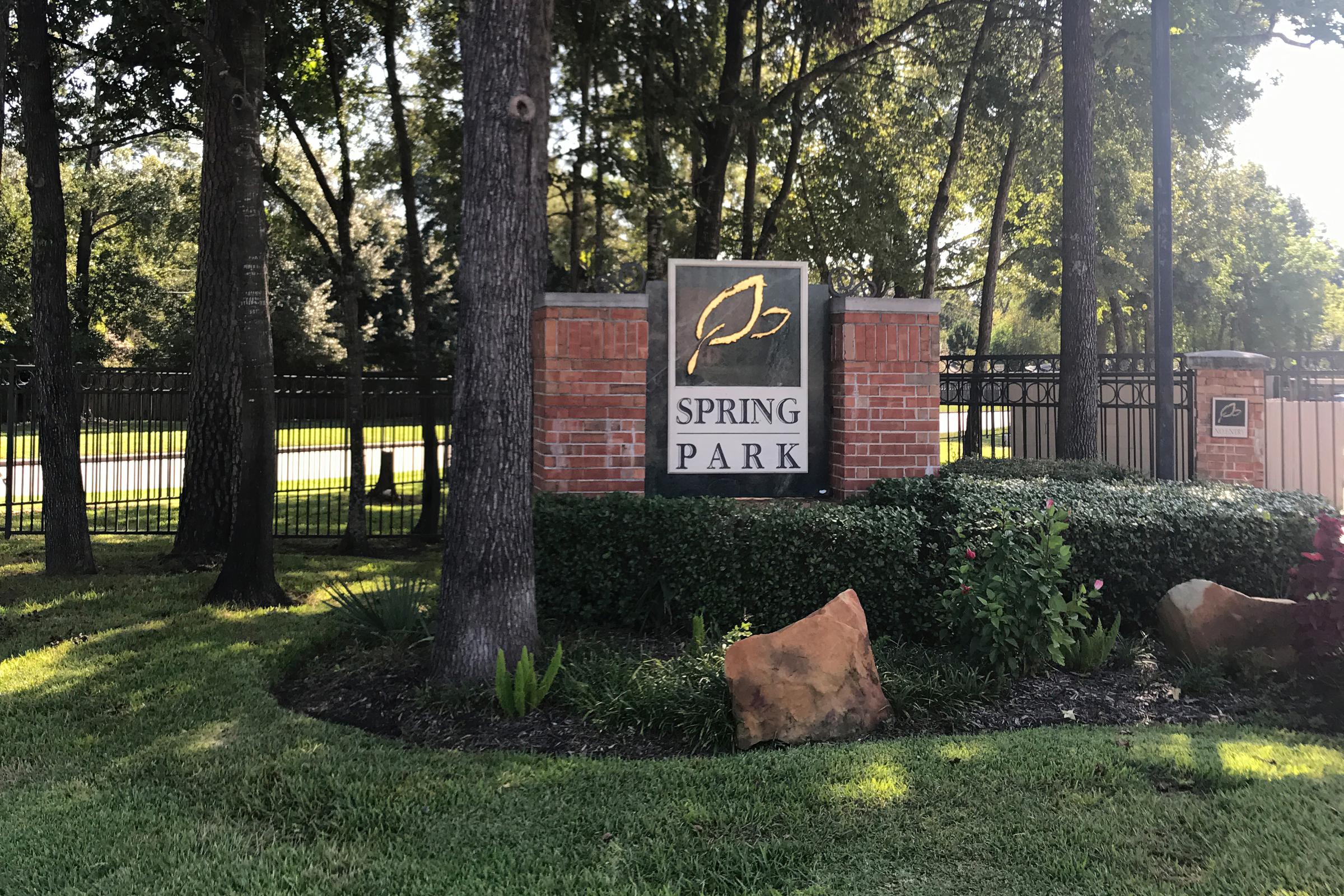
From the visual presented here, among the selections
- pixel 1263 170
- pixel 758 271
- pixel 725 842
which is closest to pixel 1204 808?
pixel 725 842

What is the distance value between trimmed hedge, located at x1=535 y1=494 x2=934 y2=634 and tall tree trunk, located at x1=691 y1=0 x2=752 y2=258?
8.60 metres

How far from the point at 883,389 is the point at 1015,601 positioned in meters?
2.27

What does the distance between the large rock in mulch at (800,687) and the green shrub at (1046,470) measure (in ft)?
9.84

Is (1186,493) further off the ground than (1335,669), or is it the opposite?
(1186,493)

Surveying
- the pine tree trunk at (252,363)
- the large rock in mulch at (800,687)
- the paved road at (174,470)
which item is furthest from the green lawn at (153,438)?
the large rock in mulch at (800,687)

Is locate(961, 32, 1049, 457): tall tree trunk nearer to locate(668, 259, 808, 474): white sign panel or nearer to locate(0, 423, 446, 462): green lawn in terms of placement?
locate(668, 259, 808, 474): white sign panel

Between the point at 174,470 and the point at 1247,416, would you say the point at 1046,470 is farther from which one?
the point at 174,470

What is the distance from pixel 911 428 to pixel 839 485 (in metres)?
0.68

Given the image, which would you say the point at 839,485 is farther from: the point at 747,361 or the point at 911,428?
the point at 747,361

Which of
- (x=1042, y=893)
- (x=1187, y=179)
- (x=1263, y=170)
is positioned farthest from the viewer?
(x=1263, y=170)

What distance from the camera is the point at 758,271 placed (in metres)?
6.79

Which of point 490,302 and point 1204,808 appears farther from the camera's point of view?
point 490,302

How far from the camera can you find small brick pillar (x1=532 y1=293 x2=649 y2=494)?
21.1 feet

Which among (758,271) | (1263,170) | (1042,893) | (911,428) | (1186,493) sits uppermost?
(1263,170)
